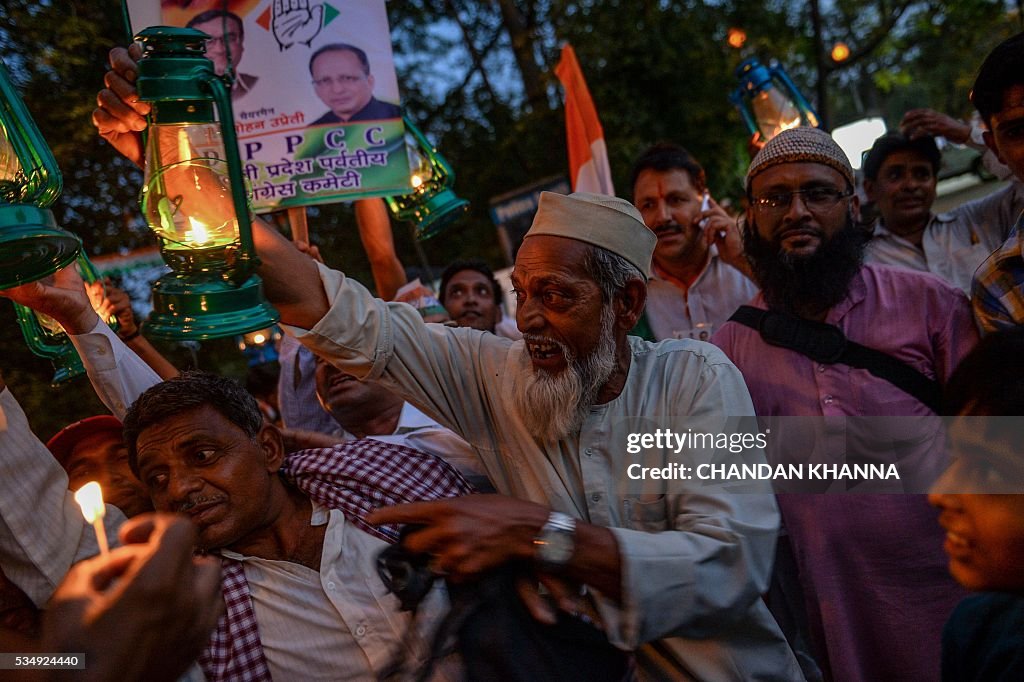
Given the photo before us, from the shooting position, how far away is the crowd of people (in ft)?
5.50

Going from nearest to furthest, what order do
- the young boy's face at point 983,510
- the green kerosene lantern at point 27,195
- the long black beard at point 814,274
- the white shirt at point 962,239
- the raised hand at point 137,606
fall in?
1. the raised hand at point 137,606
2. the green kerosene lantern at point 27,195
3. the young boy's face at point 983,510
4. the long black beard at point 814,274
5. the white shirt at point 962,239

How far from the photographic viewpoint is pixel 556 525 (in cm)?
179

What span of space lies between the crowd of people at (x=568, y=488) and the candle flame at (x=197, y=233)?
1.07ft

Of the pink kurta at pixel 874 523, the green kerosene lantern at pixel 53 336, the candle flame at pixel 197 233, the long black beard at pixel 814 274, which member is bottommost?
the pink kurta at pixel 874 523

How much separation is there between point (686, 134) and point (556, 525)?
1077cm

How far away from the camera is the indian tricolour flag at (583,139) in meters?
5.12

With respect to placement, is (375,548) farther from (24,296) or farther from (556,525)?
(24,296)

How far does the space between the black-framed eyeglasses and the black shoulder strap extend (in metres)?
0.40

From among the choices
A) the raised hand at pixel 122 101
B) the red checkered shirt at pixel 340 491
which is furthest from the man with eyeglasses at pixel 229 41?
the red checkered shirt at pixel 340 491

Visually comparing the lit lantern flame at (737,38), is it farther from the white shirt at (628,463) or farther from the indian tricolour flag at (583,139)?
the white shirt at (628,463)

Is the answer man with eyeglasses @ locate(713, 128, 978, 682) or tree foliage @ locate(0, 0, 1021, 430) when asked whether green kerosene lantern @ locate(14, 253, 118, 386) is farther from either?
tree foliage @ locate(0, 0, 1021, 430)

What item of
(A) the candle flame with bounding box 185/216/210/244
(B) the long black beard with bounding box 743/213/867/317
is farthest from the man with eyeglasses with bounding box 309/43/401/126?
(A) the candle flame with bounding box 185/216/210/244

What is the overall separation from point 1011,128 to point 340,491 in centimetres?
243

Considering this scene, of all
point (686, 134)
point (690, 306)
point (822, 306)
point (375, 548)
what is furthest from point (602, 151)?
point (686, 134)
